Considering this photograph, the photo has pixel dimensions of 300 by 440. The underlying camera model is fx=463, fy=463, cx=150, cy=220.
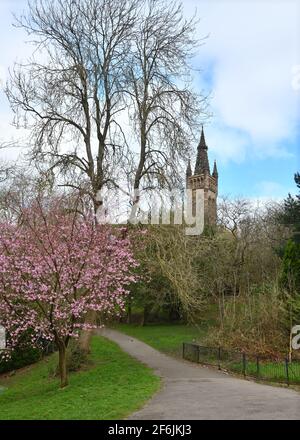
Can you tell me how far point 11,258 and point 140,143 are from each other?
7823 mm

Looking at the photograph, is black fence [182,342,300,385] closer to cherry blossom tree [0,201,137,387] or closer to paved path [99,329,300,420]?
paved path [99,329,300,420]

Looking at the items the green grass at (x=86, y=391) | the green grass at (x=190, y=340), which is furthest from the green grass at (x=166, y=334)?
the green grass at (x=86, y=391)

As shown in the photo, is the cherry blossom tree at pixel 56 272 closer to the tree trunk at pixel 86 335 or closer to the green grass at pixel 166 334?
the tree trunk at pixel 86 335

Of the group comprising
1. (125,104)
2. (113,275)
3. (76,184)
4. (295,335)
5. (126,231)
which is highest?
(125,104)

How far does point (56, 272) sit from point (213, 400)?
5903 millimetres

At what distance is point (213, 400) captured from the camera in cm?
1065

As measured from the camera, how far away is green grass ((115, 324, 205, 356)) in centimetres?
2472

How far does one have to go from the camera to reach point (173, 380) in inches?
577

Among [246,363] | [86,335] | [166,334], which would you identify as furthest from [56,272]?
[166,334]

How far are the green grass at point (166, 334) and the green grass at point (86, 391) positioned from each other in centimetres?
358

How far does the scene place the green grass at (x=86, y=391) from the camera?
1003cm

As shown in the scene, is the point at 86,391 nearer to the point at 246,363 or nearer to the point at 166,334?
the point at 246,363
